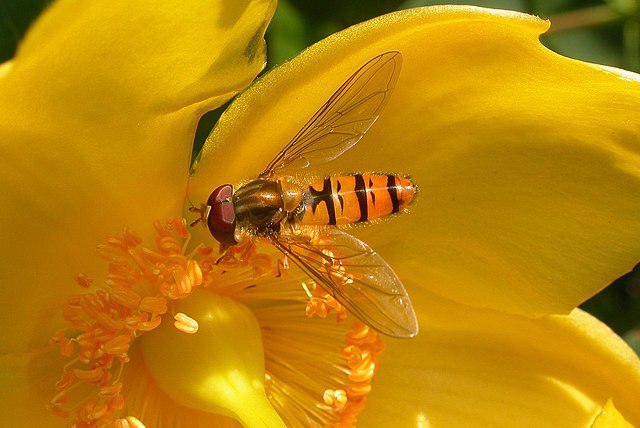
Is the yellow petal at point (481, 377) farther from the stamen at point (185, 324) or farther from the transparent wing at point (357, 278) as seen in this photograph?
the stamen at point (185, 324)

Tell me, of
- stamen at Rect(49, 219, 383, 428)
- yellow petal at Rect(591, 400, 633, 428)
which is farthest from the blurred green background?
yellow petal at Rect(591, 400, 633, 428)

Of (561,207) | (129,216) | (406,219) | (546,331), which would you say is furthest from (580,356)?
(129,216)

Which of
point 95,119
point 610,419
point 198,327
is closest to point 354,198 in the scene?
point 198,327

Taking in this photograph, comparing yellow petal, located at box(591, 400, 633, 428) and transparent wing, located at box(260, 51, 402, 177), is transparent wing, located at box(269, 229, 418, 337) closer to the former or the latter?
transparent wing, located at box(260, 51, 402, 177)

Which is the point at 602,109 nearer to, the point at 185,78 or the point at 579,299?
the point at 579,299

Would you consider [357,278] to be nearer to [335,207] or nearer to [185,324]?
[335,207]

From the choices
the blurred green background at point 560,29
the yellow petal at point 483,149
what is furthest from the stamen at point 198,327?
the blurred green background at point 560,29
